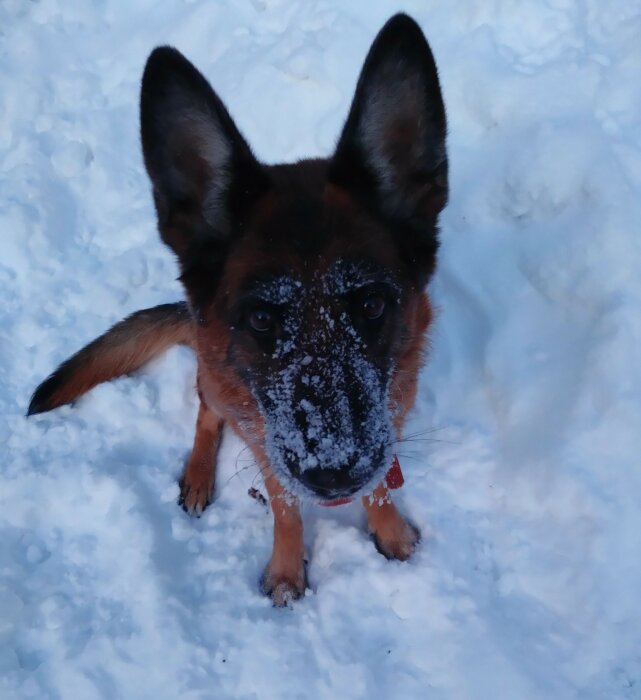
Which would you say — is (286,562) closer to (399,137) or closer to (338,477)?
(338,477)

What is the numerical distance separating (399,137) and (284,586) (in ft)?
6.75

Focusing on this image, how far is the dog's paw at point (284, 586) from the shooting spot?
9.77 ft

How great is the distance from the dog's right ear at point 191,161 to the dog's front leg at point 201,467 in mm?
979

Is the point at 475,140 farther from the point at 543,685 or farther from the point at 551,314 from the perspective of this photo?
the point at 543,685

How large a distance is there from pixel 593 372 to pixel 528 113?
5.98ft

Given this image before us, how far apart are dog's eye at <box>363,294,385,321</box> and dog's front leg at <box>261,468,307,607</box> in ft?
3.31

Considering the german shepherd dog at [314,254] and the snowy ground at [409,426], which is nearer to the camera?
the german shepherd dog at [314,254]

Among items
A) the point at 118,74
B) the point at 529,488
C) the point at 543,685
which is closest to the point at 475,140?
the point at 529,488

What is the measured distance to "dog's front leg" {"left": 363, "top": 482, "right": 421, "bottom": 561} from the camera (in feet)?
9.79

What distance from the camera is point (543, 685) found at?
8.76 ft

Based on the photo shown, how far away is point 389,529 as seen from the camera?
3.01m

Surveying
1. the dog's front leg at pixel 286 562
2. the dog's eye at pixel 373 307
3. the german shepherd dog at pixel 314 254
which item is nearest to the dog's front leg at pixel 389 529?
the dog's front leg at pixel 286 562

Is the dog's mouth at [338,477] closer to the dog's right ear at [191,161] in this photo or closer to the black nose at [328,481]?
the black nose at [328,481]

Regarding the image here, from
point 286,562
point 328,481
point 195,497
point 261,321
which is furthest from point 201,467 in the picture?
point 328,481
